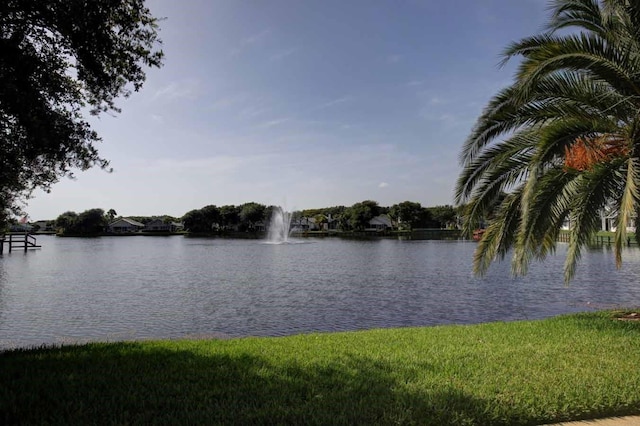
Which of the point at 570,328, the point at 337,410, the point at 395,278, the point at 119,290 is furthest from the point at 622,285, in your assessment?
the point at 119,290

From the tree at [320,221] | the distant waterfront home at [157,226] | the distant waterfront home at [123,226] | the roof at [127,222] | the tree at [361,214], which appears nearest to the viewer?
the tree at [361,214]

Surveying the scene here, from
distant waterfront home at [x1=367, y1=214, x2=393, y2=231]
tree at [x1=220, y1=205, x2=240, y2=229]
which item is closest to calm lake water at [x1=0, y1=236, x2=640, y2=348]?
tree at [x1=220, y1=205, x2=240, y2=229]

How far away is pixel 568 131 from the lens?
9.11 meters

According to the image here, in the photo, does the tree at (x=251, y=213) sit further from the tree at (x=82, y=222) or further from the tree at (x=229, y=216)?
the tree at (x=82, y=222)

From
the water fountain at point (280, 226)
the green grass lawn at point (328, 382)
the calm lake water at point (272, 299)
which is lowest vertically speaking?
the calm lake water at point (272, 299)

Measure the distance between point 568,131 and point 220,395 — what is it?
27.1 ft

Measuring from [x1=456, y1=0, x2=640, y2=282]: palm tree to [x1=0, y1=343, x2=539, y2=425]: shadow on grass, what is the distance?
4652 mm

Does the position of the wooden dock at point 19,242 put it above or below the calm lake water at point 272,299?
above

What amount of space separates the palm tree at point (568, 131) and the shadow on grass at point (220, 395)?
465 cm

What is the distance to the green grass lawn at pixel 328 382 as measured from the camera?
489 cm

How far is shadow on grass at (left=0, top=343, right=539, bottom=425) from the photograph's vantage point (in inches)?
188

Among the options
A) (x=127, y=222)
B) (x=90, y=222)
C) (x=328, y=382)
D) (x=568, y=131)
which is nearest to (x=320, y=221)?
(x=127, y=222)

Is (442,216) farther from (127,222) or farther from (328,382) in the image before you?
(328,382)

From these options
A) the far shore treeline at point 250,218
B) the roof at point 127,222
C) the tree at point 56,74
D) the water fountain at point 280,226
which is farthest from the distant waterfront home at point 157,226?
the tree at point 56,74
